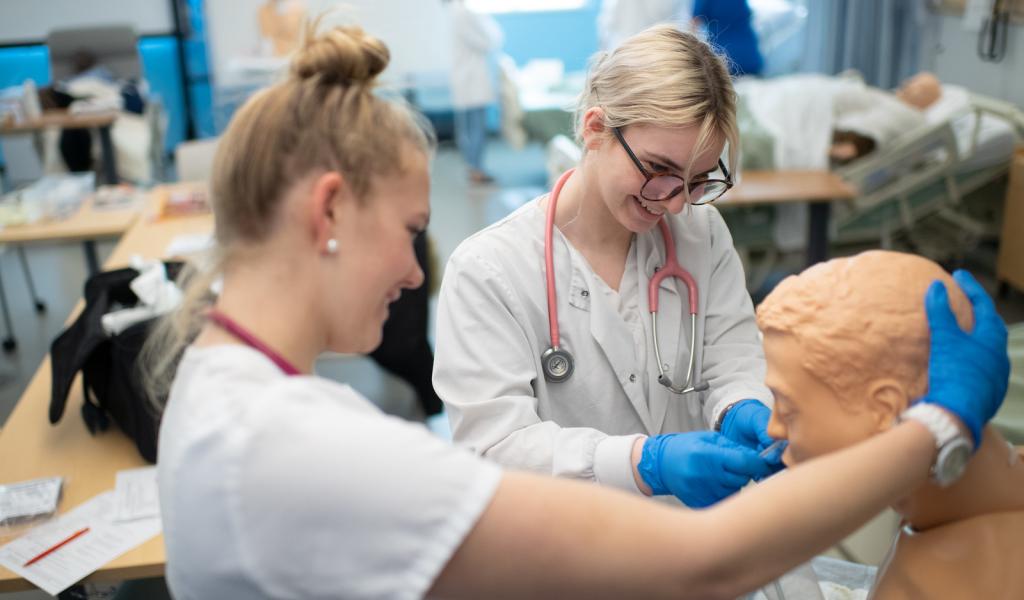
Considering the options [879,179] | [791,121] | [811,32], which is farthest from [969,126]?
[811,32]

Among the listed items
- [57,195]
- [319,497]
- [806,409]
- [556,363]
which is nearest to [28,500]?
[556,363]

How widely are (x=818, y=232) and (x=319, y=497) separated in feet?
12.2

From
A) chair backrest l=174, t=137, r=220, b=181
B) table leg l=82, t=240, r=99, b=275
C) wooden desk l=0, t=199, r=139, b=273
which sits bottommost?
table leg l=82, t=240, r=99, b=275

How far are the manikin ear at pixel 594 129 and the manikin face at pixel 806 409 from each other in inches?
20.0

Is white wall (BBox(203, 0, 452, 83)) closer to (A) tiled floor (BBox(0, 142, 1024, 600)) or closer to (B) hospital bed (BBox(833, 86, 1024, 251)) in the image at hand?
(A) tiled floor (BBox(0, 142, 1024, 600))

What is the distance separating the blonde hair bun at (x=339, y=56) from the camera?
974mm

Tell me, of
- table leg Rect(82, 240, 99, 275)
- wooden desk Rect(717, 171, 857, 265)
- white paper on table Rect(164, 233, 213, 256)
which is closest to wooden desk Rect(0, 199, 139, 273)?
table leg Rect(82, 240, 99, 275)

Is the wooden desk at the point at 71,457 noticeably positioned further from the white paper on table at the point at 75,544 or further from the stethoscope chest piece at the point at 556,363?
the stethoscope chest piece at the point at 556,363

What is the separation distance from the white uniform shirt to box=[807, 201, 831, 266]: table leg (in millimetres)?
3581

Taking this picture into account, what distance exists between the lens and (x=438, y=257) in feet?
12.7

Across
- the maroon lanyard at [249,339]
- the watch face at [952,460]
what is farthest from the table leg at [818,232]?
the maroon lanyard at [249,339]

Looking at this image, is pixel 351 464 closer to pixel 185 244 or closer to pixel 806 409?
pixel 806 409

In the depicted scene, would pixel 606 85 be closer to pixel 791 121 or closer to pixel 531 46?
pixel 791 121

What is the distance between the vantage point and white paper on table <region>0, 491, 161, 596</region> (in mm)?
1734
